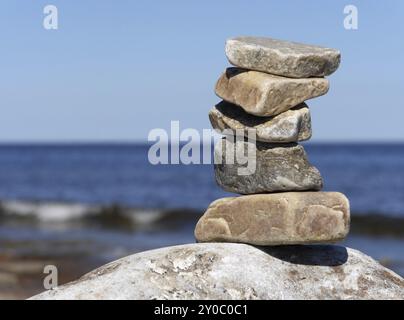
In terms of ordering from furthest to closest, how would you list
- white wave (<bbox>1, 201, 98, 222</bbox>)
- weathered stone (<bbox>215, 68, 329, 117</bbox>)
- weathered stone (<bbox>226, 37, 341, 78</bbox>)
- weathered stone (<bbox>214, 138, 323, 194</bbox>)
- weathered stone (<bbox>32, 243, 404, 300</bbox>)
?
white wave (<bbox>1, 201, 98, 222</bbox>), weathered stone (<bbox>214, 138, 323, 194</bbox>), weathered stone (<bbox>226, 37, 341, 78</bbox>), weathered stone (<bbox>215, 68, 329, 117</bbox>), weathered stone (<bbox>32, 243, 404, 300</bbox>)

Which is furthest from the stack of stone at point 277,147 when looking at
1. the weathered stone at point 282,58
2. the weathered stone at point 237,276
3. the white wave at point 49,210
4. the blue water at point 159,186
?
the white wave at point 49,210

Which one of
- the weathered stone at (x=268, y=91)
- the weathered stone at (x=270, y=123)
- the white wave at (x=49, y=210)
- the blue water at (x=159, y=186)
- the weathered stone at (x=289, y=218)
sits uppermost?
the weathered stone at (x=268, y=91)

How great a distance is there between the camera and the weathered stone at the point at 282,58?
7.57 metres

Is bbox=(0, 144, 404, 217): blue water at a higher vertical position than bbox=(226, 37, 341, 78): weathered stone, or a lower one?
lower

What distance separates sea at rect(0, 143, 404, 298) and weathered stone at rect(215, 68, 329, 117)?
29.7ft

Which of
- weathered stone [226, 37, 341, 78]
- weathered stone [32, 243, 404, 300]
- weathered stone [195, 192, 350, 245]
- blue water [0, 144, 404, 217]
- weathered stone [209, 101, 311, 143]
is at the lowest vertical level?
blue water [0, 144, 404, 217]

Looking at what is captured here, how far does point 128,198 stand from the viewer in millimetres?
37969

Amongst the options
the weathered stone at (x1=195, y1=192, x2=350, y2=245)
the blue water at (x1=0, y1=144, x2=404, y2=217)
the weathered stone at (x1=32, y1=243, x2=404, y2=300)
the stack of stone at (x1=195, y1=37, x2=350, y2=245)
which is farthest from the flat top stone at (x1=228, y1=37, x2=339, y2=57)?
the blue water at (x1=0, y1=144, x2=404, y2=217)

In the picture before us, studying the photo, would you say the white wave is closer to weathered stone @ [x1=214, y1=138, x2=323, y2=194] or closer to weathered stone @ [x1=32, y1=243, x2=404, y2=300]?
weathered stone @ [x1=214, y1=138, x2=323, y2=194]

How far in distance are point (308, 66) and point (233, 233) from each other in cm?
184

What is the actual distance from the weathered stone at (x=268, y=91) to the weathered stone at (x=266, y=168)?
440 millimetres

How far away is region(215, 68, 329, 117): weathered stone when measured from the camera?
745 centimetres

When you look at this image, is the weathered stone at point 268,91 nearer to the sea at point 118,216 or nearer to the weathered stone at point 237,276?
the weathered stone at point 237,276

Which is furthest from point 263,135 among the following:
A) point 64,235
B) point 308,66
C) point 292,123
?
point 64,235
